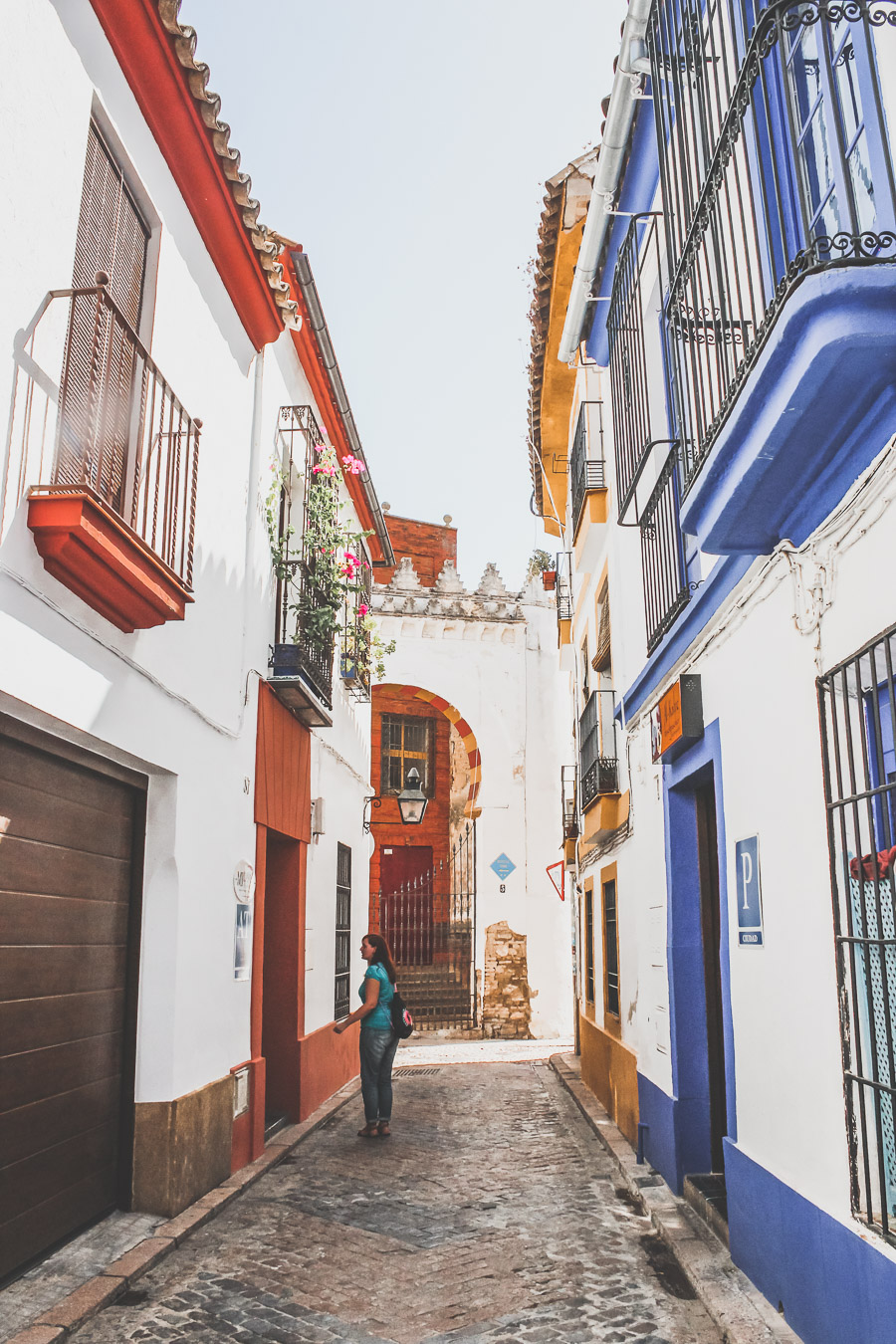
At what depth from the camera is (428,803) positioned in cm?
2259

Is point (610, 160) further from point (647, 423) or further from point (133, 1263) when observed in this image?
point (133, 1263)

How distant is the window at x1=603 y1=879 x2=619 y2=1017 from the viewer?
9266mm

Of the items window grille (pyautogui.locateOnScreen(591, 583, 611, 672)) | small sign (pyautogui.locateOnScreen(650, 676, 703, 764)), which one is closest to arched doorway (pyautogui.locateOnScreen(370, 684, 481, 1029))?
window grille (pyautogui.locateOnScreen(591, 583, 611, 672))

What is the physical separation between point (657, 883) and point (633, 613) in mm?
2203

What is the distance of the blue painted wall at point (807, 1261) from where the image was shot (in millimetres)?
3117

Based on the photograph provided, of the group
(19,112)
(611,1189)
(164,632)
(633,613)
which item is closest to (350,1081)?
(611,1189)

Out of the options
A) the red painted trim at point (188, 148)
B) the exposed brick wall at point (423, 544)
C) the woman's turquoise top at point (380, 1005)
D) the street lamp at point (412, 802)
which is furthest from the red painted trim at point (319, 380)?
the exposed brick wall at point (423, 544)

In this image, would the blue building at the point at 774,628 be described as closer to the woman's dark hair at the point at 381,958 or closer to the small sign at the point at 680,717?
the small sign at the point at 680,717

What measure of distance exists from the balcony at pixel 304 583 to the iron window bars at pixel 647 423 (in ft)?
7.93

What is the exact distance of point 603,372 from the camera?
9844mm

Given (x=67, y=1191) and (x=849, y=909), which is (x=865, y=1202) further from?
(x=67, y=1191)

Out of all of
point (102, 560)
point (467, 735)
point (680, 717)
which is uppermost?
point (467, 735)

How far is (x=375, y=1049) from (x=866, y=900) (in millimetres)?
5651

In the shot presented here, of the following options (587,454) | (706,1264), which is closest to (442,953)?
(587,454)
